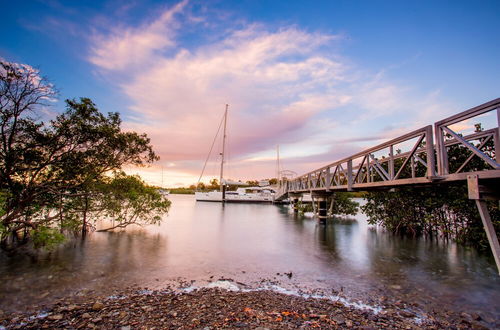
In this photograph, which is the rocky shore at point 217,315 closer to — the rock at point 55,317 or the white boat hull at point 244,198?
the rock at point 55,317

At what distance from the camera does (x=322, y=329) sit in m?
4.13

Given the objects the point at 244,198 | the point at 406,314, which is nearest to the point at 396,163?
the point at 406,314

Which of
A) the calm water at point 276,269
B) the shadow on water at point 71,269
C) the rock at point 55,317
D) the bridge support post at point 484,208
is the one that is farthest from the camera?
the calm water at point 276,269

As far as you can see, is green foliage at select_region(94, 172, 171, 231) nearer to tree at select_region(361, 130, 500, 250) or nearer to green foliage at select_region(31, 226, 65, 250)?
green foliage at select_region(31, 226, 65, 250)

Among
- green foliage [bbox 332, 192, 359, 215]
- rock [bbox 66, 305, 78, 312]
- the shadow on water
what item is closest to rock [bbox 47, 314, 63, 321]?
rock [bbox 66, 305, 78, 312]

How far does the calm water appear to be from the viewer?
6.28 m

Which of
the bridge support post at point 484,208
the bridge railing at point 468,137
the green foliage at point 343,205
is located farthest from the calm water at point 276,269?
the green foliage at point 343,205

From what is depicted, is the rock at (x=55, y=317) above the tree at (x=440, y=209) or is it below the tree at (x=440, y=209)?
below

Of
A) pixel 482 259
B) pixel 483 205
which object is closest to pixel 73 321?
pixel 483 205

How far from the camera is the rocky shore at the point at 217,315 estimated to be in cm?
430

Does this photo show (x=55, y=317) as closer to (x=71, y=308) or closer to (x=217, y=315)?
(x=71, y=308)

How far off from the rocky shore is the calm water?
0.73 metres

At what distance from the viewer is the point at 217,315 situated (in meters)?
4.59

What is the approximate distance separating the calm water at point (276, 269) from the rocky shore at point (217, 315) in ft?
2.41
